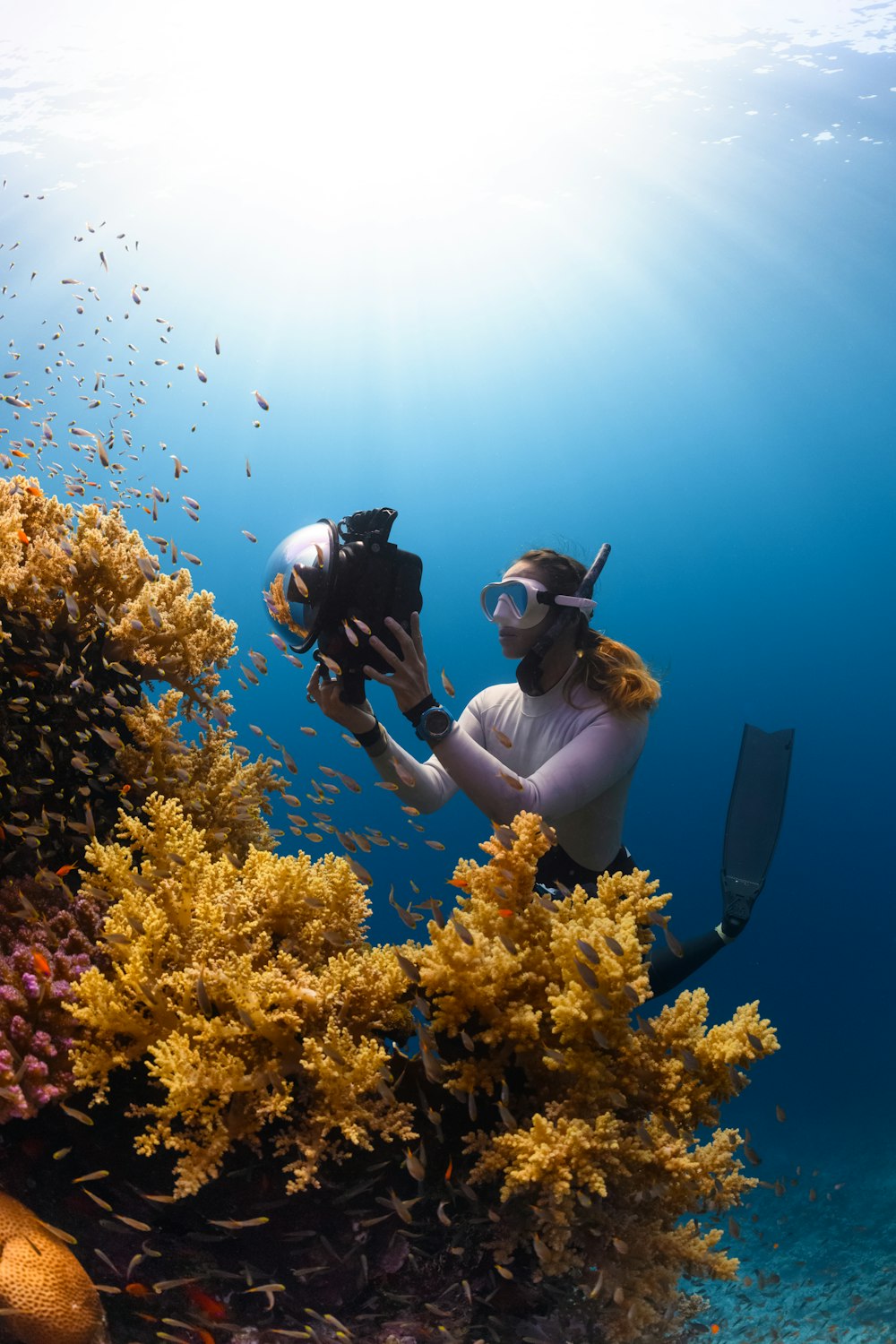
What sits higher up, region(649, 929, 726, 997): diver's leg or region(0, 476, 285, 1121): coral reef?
region(649, 929, 726, 997): diver's leg

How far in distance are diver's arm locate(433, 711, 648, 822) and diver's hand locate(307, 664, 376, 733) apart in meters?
0.34

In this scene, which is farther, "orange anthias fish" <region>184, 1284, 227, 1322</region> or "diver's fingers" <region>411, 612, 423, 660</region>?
"diver's fingers" <region>411, 612, 423, 660</region>

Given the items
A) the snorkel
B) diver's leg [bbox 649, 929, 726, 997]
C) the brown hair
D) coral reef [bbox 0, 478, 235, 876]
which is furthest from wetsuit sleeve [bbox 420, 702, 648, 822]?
diver's leg [bbox 649, 929, 726, 997]

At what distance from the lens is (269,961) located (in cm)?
283

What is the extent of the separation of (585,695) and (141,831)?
1.93 meters

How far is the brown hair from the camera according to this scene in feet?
10.8

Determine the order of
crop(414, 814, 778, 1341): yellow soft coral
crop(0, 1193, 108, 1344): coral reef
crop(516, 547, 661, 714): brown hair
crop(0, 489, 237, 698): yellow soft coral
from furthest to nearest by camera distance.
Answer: crop(0, 489, 237, 698): yellow soft coral
crop(516, 547, 661, 714): brown hair
crop(414, 814, 778, 1341): yellow soft coral
crop(0, 1193, 108, 1344): coral reef

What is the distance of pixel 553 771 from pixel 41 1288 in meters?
2.25

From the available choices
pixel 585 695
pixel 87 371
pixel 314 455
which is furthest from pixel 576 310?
pixel 585 695

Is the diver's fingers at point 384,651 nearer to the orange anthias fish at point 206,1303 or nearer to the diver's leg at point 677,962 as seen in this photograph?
the orange anthias fish at point 206,1303

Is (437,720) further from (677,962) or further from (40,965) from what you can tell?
(677,962)

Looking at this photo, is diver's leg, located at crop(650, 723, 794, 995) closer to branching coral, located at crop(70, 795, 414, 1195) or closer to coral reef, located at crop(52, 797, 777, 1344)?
coral reef, located at crop(52, 797, 777, 1344)

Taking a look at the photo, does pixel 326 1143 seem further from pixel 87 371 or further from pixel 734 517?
pixel 734 517

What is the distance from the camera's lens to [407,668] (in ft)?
9.77
